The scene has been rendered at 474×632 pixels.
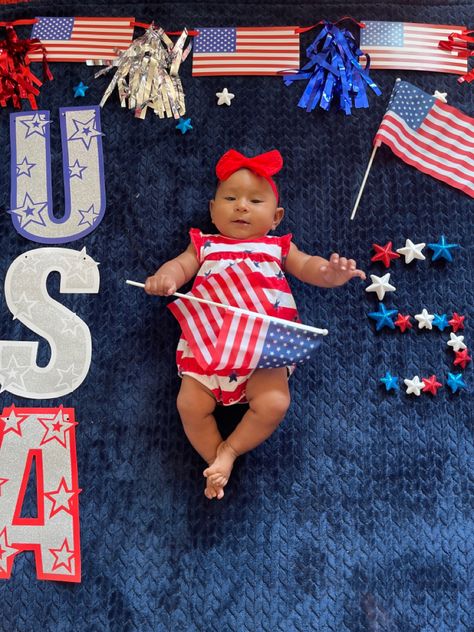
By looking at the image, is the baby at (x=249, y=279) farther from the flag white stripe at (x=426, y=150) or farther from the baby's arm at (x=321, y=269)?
the flag white stripe at (x=426, y=150)

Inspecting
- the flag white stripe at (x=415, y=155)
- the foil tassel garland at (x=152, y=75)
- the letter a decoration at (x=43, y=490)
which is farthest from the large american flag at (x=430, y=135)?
the letter a decoration at (x=43, y=490)

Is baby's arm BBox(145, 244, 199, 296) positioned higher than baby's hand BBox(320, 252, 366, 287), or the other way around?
baby's hand BBox(320, 252, 366, 287)

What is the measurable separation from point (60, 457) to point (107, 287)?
0.35 meters

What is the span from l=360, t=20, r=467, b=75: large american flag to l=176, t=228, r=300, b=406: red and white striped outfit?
48 centimetres

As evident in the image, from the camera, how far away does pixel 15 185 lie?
145 cm

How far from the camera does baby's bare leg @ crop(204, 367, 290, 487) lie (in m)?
1.20

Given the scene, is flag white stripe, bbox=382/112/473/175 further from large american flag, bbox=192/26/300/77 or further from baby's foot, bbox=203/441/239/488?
baby's foot, bbox=203/441/239/488

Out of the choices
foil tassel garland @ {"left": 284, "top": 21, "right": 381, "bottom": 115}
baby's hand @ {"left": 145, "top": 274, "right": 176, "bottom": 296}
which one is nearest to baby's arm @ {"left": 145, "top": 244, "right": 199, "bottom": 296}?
baby's hand @ {"left": 145, "top": 274, "right": 176, "bottom": 296}

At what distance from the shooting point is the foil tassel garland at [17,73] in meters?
1.48

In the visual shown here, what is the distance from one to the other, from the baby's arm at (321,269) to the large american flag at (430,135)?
0.31m

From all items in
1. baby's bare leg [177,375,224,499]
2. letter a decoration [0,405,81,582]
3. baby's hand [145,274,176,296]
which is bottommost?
letter a decoration [0,405,81,582]

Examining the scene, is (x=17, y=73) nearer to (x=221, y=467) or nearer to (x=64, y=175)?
(x=64, y=175)

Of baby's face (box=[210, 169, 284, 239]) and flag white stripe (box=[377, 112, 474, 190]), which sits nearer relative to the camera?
baby's face (box=[210, 169, 284, 239])

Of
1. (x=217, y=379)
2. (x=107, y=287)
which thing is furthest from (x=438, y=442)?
(x=107, y=287)
